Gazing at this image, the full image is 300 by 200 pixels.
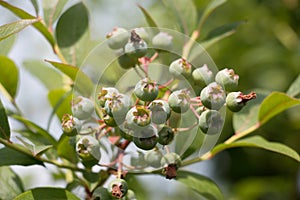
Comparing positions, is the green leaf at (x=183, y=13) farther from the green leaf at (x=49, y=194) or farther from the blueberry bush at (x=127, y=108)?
the green leaf at (x=49, y=194)

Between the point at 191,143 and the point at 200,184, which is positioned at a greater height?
the point at 191,143

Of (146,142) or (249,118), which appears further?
(249,118)

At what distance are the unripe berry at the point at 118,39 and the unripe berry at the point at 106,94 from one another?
184 mm

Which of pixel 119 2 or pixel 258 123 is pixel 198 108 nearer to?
pixel 258 123

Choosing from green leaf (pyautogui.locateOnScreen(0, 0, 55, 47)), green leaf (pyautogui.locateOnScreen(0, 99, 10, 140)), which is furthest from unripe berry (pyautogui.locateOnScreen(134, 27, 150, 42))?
green leaf (pyautogui.locateOnScreen(0, 99, 10, 140))

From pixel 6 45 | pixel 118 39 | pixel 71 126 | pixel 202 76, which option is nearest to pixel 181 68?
pixel 202 76

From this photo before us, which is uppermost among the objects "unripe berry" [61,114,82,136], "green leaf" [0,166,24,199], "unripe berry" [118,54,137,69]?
"unripe berry" [118,54,137,69]

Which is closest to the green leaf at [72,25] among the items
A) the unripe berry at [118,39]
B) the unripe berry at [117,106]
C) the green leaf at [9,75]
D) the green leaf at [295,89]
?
the green leaf at [9,75]

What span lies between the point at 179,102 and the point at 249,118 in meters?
0.48

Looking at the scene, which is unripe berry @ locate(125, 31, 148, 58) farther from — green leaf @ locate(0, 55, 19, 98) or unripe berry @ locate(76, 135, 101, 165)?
green leaf @ locate(0, 55, 19, 98)

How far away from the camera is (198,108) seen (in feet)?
3.48

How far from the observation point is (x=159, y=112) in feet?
3.24

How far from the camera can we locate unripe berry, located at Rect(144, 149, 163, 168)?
1090mm

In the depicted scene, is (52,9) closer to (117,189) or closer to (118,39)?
(118,39)
